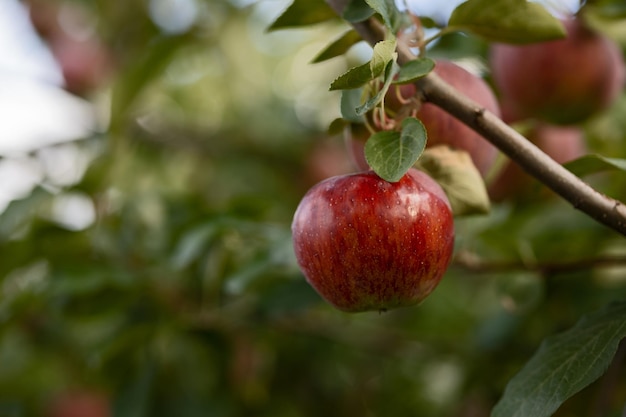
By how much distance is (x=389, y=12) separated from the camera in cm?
68

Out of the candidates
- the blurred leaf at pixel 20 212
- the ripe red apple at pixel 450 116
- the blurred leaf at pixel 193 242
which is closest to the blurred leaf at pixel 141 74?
the blurred leaf at pixel 20 212

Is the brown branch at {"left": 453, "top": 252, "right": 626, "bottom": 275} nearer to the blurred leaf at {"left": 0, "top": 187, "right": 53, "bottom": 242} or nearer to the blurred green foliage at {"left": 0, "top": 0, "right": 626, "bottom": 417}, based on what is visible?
the blurred green foliage at {"left": 0, "top": 0, "right": 626, "bottom": 417}

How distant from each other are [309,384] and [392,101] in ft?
3.39

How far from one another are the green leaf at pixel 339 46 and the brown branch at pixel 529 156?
0.12 metres

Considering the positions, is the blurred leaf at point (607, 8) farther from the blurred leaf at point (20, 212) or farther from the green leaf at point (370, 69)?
the blurred leaf at point (20, 212)

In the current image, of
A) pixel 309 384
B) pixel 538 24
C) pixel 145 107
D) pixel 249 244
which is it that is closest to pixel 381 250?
pixel 538 24

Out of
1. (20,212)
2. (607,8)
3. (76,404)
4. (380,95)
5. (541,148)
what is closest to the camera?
(380,95)

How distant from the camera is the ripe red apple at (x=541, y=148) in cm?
117

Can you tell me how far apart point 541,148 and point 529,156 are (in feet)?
1.86

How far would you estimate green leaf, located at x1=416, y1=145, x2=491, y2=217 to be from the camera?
30.1 inches

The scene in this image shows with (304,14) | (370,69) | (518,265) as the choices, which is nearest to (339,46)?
(304,14)

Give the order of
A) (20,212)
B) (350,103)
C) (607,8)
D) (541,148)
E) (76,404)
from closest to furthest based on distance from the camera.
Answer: (350,103) < (607,8) < (541,148) < (20,212) < (76,404)

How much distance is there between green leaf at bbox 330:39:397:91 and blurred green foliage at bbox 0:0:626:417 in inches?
14.7

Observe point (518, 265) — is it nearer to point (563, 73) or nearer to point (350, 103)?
point (563, 73)
